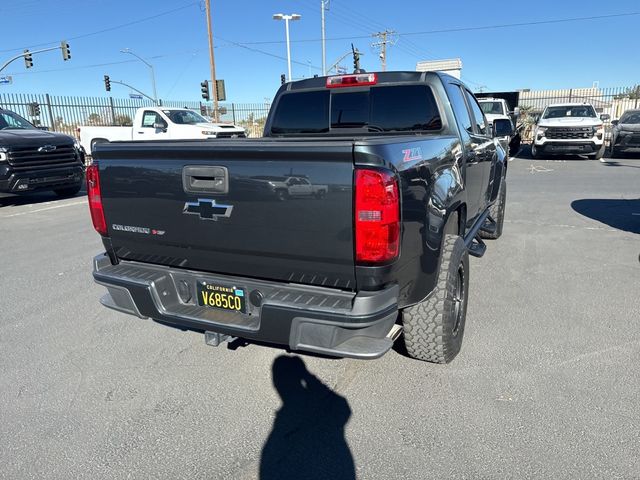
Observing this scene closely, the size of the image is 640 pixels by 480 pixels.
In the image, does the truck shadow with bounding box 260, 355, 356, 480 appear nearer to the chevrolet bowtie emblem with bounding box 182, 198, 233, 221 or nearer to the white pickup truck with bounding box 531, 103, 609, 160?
the chevrolet bowtie emblem with bounding box 182, 198, 233, 221

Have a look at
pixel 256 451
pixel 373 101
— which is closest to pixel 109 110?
pixel 373 101

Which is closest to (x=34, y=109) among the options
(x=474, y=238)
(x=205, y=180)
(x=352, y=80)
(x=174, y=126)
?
(x=174, y=126)

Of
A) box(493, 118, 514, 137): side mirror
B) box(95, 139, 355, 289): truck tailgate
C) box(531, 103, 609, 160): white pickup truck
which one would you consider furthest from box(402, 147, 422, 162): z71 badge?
box(531, 103, 609, 160): white pickup truck

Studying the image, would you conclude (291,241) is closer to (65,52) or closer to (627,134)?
(627,134)

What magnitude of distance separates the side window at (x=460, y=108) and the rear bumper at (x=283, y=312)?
228 cm

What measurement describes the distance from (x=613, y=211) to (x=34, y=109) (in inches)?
785

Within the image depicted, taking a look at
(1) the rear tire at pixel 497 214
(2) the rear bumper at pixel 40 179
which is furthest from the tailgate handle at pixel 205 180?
(2) the rear bumper at pixel 40 179

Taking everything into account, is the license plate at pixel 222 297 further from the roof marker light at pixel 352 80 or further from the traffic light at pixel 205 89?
the traffic light at pixel 205 89

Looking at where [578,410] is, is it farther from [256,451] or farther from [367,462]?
[256,451]

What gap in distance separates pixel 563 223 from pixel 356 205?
6.26 m

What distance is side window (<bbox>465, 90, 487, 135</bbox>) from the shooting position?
4980 mm

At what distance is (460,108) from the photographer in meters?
4.38

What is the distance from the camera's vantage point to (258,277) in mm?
2648

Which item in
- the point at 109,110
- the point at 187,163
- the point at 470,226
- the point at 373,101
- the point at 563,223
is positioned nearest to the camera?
the point at 187,163
